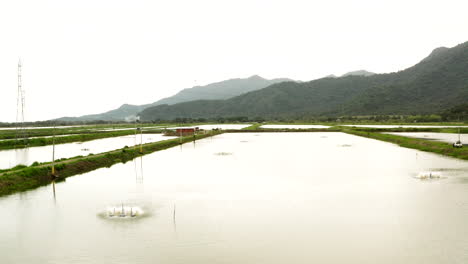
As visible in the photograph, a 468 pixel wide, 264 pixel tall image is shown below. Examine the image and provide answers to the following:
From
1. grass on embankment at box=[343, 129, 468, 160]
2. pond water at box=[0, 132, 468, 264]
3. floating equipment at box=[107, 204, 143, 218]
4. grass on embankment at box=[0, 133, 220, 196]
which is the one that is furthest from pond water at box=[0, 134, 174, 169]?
grass on embankment at box=[343, 129, 468, 160]

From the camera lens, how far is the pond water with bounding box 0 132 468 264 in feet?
40.4

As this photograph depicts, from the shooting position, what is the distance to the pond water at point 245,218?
12305 millimetres

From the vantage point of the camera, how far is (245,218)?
639 inches

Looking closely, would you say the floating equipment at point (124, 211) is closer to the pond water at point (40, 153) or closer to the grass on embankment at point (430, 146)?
the pond water at point (40, 153)

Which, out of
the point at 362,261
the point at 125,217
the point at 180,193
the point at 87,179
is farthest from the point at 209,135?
the point at 362,261

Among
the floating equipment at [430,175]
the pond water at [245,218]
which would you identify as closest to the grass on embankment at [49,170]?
the pond water at [245,218]

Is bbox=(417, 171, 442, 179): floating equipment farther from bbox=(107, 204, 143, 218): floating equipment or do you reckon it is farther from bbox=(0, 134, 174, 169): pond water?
bbox=(0, 134, 174, 169): pond water

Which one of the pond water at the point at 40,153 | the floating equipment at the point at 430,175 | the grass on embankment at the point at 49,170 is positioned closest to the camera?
the grass on embankment at the point at 49,170

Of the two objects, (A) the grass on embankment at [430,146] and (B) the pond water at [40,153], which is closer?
(B) the pond water at [40,153]

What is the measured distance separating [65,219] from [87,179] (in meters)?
10.3

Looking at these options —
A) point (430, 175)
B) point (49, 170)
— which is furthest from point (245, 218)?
point (49, 170)

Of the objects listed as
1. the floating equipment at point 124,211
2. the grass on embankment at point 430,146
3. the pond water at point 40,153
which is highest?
the pond water at point 40,153

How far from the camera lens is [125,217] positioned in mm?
16484

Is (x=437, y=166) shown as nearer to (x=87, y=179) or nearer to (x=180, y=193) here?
(x=180, y=193)
